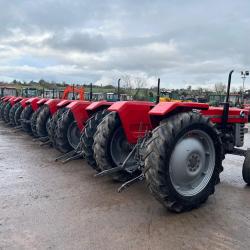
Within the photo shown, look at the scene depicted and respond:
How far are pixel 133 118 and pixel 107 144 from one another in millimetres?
610

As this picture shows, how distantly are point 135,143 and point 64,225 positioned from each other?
1.95 metres

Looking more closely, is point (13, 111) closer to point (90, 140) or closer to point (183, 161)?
point (90, 140)

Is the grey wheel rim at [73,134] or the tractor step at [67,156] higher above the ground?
the grey wheel rim at [73,134]

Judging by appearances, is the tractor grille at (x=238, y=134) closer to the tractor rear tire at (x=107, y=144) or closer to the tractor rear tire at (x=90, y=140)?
the tractor rear tire at (x=107, y=144)

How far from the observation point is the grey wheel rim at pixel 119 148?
211 inches

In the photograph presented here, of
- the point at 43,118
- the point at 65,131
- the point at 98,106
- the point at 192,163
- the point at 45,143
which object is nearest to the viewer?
the point at 192,163

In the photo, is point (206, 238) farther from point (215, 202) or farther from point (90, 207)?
point (90, 207)

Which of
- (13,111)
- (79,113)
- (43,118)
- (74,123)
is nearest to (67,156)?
(74,123)

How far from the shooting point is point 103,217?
3.86 m

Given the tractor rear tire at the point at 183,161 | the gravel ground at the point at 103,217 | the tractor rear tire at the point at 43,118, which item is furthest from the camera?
the tractor rear tire at the point at 43,118

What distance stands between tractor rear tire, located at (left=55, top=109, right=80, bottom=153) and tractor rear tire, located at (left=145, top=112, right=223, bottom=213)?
380 cm

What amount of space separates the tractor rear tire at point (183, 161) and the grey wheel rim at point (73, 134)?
388cm

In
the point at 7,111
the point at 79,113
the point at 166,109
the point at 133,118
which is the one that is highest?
the point at 166,109

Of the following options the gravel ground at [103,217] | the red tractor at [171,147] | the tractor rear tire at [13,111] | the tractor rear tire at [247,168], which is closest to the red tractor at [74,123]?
the red tractor at [171,147]
